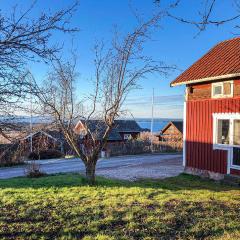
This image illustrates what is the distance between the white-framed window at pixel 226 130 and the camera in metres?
14.5

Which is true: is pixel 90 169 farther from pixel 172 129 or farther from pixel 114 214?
pixel 172 129

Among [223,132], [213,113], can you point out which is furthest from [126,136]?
[223,132]

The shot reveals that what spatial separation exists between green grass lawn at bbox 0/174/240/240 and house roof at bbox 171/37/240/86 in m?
5.36

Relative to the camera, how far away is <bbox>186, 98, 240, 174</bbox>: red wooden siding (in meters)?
15.0

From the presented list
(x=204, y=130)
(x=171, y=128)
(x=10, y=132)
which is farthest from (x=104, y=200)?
(x=171, y=128)

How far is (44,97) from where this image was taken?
37.3 feet

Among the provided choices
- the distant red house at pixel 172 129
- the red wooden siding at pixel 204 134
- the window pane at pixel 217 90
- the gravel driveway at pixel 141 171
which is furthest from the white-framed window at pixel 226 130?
the distant red house at pixel 172 129

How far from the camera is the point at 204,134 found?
1608 cm

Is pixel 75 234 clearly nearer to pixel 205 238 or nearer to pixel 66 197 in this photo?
pixel 205 238

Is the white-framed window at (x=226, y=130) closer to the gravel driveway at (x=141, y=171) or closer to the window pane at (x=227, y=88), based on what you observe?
the window pane at (x=227, y=88)

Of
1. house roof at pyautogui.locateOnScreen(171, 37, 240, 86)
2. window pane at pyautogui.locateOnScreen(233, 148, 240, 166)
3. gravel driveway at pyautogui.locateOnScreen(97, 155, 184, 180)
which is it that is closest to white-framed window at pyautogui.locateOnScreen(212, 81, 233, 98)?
house roof at pyautogui.locateOnScreen(171, 37, 240, 86)

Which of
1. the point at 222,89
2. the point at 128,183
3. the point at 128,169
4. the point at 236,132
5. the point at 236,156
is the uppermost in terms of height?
the point at 222,89

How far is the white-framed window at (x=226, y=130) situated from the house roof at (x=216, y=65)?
5.15 ft

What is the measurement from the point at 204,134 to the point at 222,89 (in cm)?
220
